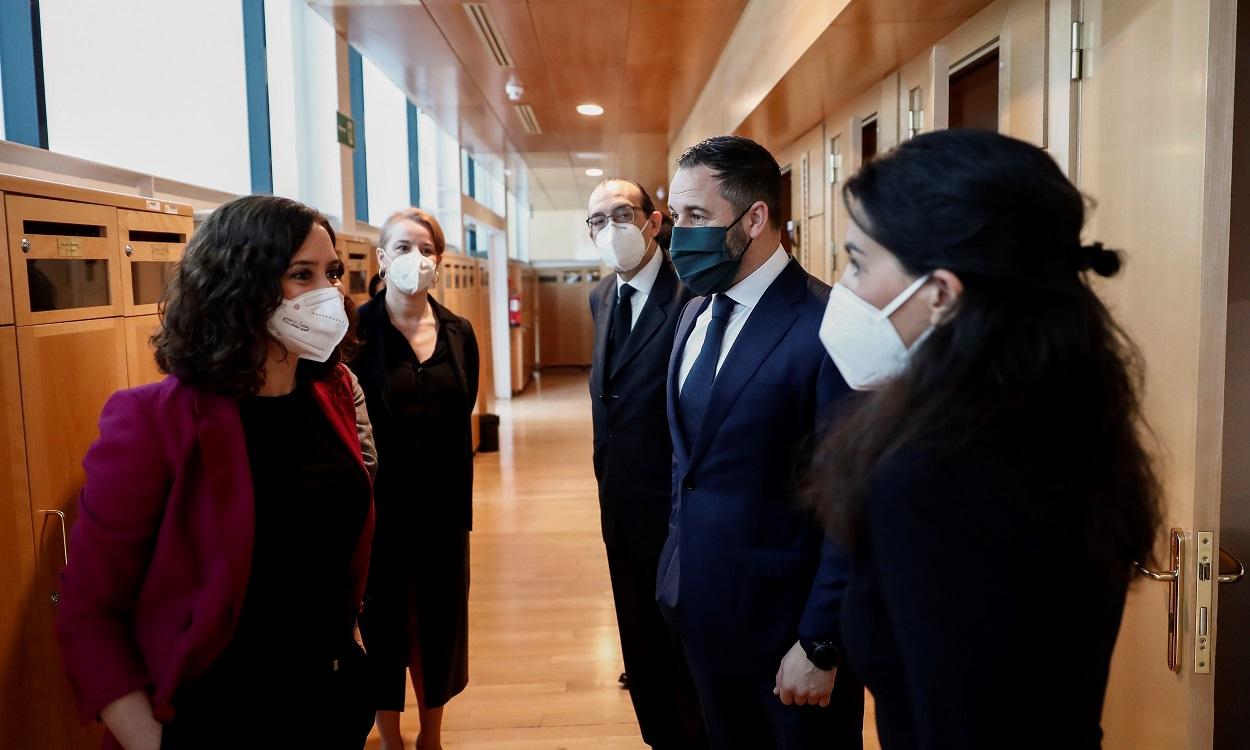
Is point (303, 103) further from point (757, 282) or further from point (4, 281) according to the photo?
point (757, 282)

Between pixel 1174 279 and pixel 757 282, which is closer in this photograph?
pixel 1174 279

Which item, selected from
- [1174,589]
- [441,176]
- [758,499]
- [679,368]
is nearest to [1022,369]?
[758,499]

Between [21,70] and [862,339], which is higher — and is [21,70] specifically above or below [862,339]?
above

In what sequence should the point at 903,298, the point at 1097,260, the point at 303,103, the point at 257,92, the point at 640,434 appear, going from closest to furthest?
1. the point at 1097,260
2. the point at 903,298
3. the point at 640,434
4. the point at 257,92
5. the point at 303,103

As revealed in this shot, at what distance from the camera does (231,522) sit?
1.40 meters

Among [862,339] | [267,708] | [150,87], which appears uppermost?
[150,87]

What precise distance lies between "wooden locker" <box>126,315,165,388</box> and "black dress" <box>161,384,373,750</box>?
774 millimetres

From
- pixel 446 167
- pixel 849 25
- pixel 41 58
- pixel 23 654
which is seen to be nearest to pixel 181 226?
pixel 41 58

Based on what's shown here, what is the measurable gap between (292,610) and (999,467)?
1250mm

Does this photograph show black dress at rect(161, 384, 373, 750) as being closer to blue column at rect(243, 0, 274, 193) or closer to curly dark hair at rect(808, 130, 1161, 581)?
curly dark hair at rect(808, 130, 1161, 581)

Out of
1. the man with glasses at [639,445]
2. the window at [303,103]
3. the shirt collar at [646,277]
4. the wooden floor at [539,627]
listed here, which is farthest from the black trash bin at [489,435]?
the shirt collar at [646,277]

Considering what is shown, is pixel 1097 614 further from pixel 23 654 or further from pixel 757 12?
pixel 757 12

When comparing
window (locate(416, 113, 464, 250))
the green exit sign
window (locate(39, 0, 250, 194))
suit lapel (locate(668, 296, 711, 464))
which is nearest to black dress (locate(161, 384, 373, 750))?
suit lapel (locate(668, 296, 711, 464))

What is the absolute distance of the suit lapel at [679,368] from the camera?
1.83 metres
